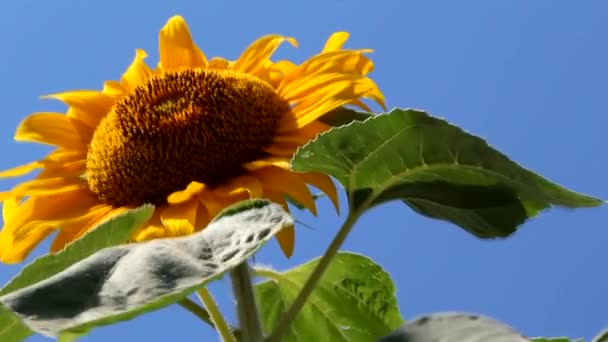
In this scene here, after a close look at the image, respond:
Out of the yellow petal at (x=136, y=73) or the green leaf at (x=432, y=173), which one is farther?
the yellow petal at (x=136, y=73)

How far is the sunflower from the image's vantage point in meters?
1.12

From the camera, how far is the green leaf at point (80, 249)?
2.59ft

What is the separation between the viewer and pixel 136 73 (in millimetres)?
1422

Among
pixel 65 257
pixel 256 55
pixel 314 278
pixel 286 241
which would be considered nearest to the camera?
pixel 65 257

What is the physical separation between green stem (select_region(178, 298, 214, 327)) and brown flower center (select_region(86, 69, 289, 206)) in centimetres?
20

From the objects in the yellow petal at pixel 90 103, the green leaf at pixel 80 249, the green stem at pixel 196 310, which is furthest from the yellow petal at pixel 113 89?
the green leaf at pixel 80 249

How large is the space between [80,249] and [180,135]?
0.45 meters

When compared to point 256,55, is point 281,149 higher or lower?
lower

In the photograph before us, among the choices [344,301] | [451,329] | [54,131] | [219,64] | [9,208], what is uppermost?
[219,64]

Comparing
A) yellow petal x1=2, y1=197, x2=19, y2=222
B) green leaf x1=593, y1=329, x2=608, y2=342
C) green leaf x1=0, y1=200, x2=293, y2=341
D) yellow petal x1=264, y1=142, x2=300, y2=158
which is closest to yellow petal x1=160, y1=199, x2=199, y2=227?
yellow petal x1=264, y1=142, x2=300, y2=158

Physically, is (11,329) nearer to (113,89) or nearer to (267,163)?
(267,163)

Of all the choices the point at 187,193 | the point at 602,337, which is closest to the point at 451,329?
the point at 602,337

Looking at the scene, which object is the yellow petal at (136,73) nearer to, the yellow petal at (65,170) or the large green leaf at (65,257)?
the yellow petal at (65,170)

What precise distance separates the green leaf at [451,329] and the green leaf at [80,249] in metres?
0.24
